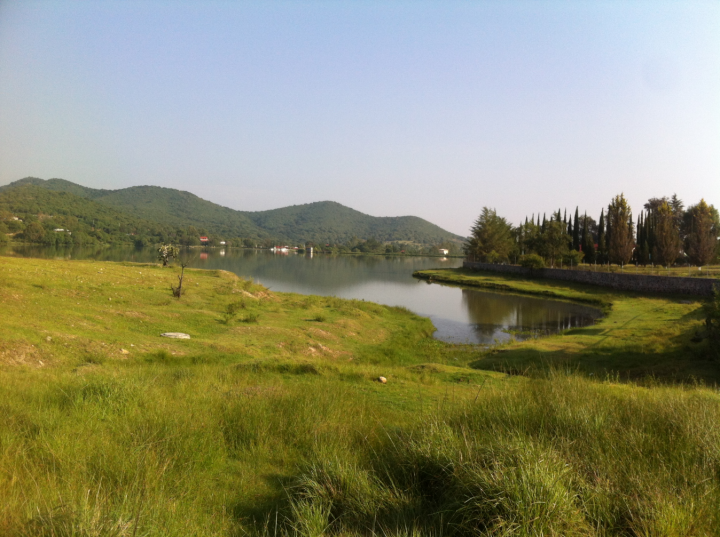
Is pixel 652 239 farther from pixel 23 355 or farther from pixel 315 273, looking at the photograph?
pixel 23 355

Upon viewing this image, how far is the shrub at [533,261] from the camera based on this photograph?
68.6 m

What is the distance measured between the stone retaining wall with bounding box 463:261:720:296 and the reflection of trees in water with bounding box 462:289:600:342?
7.51 m

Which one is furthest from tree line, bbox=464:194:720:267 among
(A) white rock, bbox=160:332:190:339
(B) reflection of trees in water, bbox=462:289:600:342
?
(A) white rock, bbox=160:332:190:339

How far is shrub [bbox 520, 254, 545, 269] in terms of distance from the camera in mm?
68625

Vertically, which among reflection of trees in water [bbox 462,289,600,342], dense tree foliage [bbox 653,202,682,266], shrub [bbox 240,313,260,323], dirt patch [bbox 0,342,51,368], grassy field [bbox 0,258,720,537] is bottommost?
reflection of trees in water [bbox 462,289,600,342]

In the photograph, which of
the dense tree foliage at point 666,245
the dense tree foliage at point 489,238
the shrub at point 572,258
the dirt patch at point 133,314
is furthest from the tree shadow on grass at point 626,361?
the dense tree foliage at point 489,238

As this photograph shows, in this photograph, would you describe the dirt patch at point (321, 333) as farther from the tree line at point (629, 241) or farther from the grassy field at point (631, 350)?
the tree line at point (629, 241)

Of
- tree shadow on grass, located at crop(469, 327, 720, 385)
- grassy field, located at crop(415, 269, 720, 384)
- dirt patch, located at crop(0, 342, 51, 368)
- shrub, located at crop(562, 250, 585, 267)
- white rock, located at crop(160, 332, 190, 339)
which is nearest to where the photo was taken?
dirt patch, located at crop(0, 342, 51, 368)

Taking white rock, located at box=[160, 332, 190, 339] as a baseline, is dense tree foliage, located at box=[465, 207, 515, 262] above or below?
above

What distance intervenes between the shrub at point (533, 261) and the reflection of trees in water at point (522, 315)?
16.2 metres

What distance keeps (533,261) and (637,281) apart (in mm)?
22142

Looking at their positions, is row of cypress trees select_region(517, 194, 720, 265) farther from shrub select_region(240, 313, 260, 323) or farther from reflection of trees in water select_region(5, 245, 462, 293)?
shrub select_region(240, 313, 260, 323)

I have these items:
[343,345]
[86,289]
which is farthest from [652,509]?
[86,289]

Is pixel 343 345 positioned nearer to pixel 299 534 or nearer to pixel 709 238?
pixel 299 534
